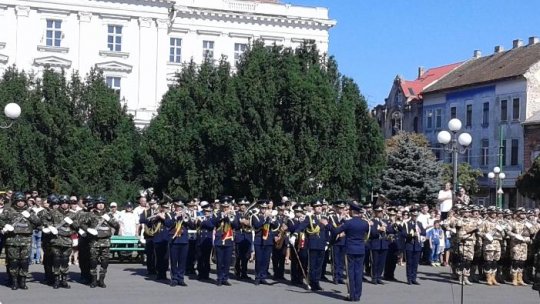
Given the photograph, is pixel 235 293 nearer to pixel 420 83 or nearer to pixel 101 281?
pixel 101 281

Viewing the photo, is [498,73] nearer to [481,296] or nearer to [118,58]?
[118,58]

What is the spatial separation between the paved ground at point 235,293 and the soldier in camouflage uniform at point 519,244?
0.65 metres

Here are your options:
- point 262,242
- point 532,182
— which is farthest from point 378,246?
point 532,182

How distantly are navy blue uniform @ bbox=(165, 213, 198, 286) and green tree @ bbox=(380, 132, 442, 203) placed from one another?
21.5 metres

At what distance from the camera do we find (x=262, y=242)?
20.0 metres

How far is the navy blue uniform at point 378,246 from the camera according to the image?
2027 cm

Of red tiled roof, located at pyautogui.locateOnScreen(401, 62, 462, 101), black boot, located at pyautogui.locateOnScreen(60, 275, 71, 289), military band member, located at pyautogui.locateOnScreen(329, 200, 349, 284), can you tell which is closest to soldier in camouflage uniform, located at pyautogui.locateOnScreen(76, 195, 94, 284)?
black boot, located at pyautogui.locateOnScreen(60, 275, 71, 289)

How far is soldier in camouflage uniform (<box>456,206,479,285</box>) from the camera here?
21.2m

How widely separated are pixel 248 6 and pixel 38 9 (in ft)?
46.3

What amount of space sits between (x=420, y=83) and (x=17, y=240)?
186ft

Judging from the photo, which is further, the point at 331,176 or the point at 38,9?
the point at 38,9

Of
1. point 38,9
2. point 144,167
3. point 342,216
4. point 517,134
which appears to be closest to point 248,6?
point 38,9

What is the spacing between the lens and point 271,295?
18.2 metres

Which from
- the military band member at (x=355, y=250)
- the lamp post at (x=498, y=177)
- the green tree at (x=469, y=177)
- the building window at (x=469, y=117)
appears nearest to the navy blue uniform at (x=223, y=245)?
the military band member at (x=355, y=250)
